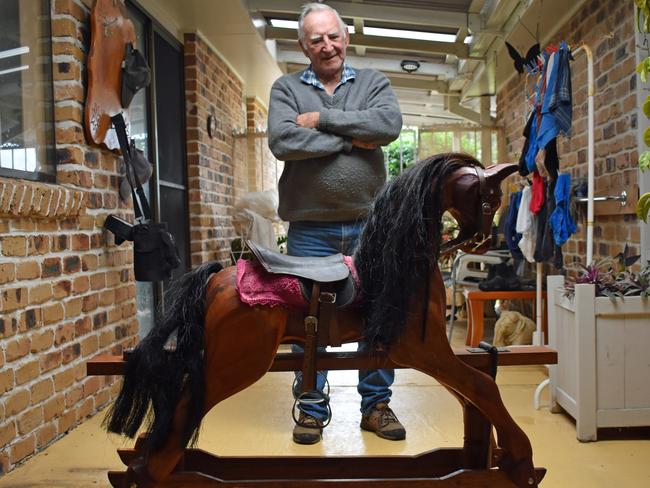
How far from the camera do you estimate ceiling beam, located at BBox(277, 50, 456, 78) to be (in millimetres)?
6182

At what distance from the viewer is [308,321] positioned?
4.55ft

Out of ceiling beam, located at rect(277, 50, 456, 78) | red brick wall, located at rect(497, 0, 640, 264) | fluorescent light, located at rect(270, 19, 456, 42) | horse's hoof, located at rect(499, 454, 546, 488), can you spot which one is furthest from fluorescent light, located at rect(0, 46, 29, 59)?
ceiling beam, located at rect(277, 50, 456, 78)

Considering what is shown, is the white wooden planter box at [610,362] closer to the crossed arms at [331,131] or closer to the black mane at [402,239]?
the crossed arms at [331,131]

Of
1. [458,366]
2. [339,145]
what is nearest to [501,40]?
[339,145]

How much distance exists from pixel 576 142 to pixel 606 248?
100 cm

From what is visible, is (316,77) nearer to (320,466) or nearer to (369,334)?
(369,334)

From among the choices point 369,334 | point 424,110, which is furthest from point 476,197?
point 424,110

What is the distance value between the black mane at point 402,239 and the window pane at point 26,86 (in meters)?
1.50

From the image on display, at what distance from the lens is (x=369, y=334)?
54.3 inches

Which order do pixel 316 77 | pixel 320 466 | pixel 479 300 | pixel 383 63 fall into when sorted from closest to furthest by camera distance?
1. pixel 320 466
2. pixel 316 77
3. pixel 479 300
4. pixel 383 63

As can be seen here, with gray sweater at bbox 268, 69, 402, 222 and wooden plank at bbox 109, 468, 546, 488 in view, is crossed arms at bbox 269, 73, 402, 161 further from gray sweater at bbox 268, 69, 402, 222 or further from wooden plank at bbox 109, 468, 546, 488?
wooden plank at bbox 109, 468, 546, 488

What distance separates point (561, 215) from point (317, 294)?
7.07 ft

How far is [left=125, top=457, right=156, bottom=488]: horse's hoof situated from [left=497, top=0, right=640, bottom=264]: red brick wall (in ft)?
8.63

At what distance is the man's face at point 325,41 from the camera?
2.11m
